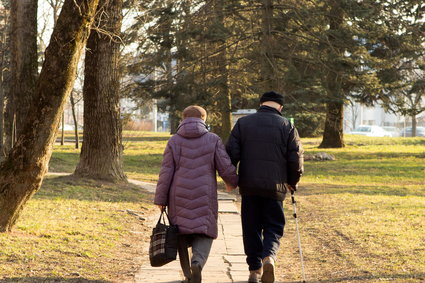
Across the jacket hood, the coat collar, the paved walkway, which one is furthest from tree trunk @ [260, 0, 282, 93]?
the jacket hood

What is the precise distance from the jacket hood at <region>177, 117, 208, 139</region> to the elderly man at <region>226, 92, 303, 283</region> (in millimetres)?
462

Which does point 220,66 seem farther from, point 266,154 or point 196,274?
point 196,274

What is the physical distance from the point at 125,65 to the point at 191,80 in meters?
2.62

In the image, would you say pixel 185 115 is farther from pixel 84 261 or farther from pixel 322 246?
pixel 322 246

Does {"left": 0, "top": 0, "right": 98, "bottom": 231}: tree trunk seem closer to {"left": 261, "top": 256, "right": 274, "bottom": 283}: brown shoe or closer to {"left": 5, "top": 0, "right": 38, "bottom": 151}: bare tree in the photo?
{"left": 261, "top": 256, "right": 274, "bottom": 283}: brown shoe

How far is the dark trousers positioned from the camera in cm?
669

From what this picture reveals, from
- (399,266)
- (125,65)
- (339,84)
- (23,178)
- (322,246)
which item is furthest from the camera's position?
(125,65)

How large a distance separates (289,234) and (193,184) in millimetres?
4789

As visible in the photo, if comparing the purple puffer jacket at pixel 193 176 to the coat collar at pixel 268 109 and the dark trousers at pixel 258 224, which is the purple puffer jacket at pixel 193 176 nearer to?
the dark trousers at pixel 258 224

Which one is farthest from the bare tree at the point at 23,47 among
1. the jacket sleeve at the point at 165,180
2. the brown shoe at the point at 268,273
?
the brown shoe at the point at 268,273

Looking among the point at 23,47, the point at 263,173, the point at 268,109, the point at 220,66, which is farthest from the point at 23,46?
the point at 220,66

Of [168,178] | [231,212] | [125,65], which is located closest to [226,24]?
[125,65]

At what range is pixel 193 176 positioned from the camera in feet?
20.4

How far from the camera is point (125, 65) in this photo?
21.0 metres
